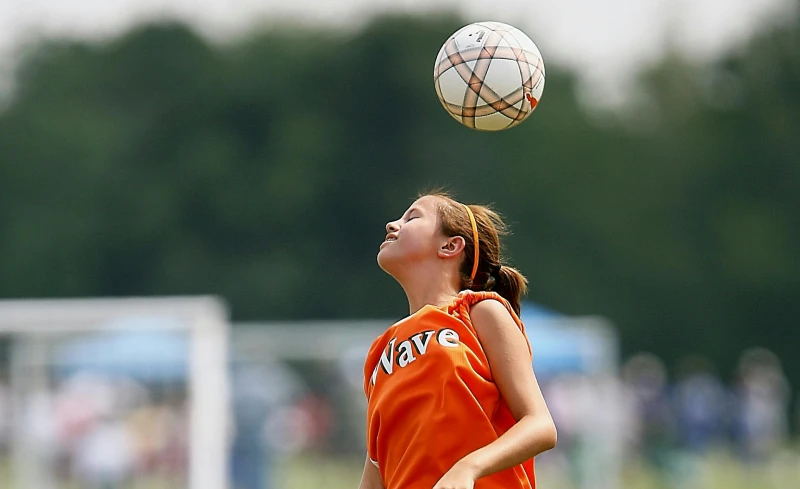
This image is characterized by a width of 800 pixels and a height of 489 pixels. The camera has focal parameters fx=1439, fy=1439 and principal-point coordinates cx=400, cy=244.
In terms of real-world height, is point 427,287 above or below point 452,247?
below

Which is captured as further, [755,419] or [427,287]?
[755,419]

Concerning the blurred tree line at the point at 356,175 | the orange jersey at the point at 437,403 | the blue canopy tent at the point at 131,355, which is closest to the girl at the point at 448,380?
the orange jersey at the point at 437,403

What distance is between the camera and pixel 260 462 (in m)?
12.5

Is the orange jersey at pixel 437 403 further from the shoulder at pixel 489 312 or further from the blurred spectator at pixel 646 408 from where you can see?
the blurred spectator at pixel 646 408

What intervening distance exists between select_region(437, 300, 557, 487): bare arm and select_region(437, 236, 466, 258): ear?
263 millimetres

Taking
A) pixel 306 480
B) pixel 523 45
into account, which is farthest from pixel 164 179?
pixel 523 45

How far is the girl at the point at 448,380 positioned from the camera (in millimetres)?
4102

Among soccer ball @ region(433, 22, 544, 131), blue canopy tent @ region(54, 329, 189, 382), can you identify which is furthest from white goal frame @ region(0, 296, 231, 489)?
soccer ball @ region(433, 22, 544, 131)

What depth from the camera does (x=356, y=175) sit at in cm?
4334

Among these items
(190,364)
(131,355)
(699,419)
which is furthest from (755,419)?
(190,364)

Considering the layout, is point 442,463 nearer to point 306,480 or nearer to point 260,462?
point 260,462

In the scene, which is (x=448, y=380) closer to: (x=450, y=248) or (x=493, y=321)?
(x=493, y=321)

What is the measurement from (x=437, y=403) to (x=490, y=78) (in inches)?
52.5

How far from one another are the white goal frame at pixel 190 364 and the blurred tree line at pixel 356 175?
2669 centimetres
